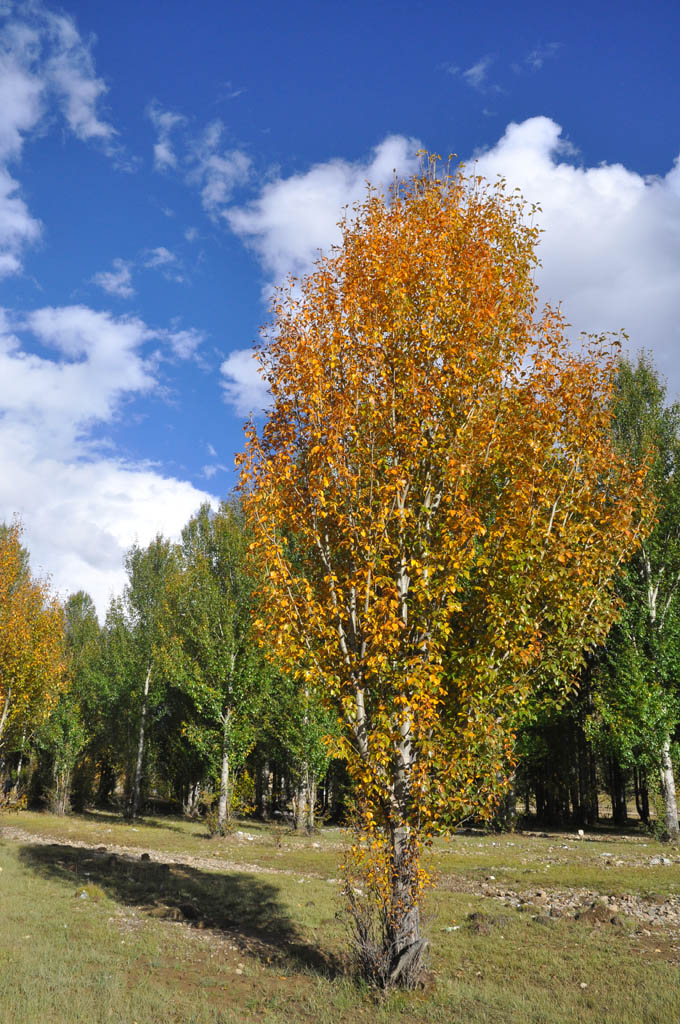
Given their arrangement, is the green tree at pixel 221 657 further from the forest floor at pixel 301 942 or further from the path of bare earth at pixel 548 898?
the forest floor at pixel 301 942

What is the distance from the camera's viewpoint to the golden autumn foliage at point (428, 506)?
8.13m

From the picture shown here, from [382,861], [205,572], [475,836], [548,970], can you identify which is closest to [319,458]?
[382,861]

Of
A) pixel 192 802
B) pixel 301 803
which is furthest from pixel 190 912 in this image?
pixel 192 802

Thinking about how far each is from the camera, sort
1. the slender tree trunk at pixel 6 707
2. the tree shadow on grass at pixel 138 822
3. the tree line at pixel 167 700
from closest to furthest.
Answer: the slender tree trunk at pixel 6 707 < the tree line at pixel 167 700 < the tree shadow on grass at pixel 138 822

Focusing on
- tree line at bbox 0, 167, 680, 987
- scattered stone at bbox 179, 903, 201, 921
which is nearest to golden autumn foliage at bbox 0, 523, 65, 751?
scattered stone at bbox 179, 903, 201, 921

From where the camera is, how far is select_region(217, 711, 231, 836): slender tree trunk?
26.1 m

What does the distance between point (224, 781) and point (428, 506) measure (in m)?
22.2

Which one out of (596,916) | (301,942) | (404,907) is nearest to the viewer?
(404,907)

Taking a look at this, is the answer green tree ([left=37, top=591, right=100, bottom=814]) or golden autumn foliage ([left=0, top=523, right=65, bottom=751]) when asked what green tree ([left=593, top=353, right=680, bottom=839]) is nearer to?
golden autumn foliage ([left=0, top=523, right=65, bottom=751])

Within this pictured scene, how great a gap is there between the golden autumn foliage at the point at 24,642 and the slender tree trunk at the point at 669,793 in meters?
23.8

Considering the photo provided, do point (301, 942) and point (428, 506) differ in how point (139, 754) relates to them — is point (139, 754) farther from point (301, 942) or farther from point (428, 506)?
point (428, 506)

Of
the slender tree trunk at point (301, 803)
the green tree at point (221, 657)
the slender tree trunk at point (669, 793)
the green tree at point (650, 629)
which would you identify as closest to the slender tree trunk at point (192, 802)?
the slender tree trunk at point (301, 803)

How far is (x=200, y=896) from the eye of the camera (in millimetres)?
14086

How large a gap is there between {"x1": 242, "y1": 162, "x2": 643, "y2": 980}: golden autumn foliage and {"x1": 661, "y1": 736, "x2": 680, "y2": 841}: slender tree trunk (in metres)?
18.4
